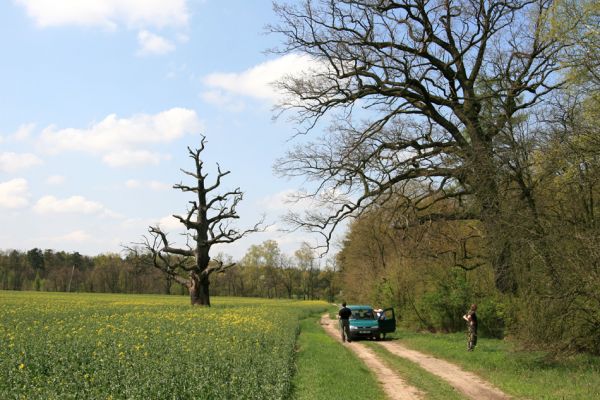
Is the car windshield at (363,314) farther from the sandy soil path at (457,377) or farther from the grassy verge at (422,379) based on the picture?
→ the grassy verge at (422,379)

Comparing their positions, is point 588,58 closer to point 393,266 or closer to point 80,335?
point 80,335

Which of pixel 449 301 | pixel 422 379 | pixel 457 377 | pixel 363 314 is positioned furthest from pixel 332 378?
pixel 363 314

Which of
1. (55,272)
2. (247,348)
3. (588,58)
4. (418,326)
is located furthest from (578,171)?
(55,272)

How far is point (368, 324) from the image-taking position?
87.6ft

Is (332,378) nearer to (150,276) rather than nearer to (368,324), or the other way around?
(368,324)

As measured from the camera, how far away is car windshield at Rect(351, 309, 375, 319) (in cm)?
2747

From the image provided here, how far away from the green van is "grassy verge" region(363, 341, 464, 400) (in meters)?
6.70

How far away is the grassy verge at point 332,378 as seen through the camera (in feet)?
38.2

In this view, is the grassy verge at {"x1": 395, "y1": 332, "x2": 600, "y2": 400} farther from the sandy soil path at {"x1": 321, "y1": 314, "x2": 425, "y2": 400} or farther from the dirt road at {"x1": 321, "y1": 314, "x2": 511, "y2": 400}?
the sandy soil path at {"x1": 321, "y1": 314, "x2": 425, "y2": 400}

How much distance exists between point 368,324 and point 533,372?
13691mm

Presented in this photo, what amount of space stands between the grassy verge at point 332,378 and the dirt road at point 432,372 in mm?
398

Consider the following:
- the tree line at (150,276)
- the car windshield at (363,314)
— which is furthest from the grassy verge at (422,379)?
the tree line at (150,276)

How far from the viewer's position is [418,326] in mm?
31203

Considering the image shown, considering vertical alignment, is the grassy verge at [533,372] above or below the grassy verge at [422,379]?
above
